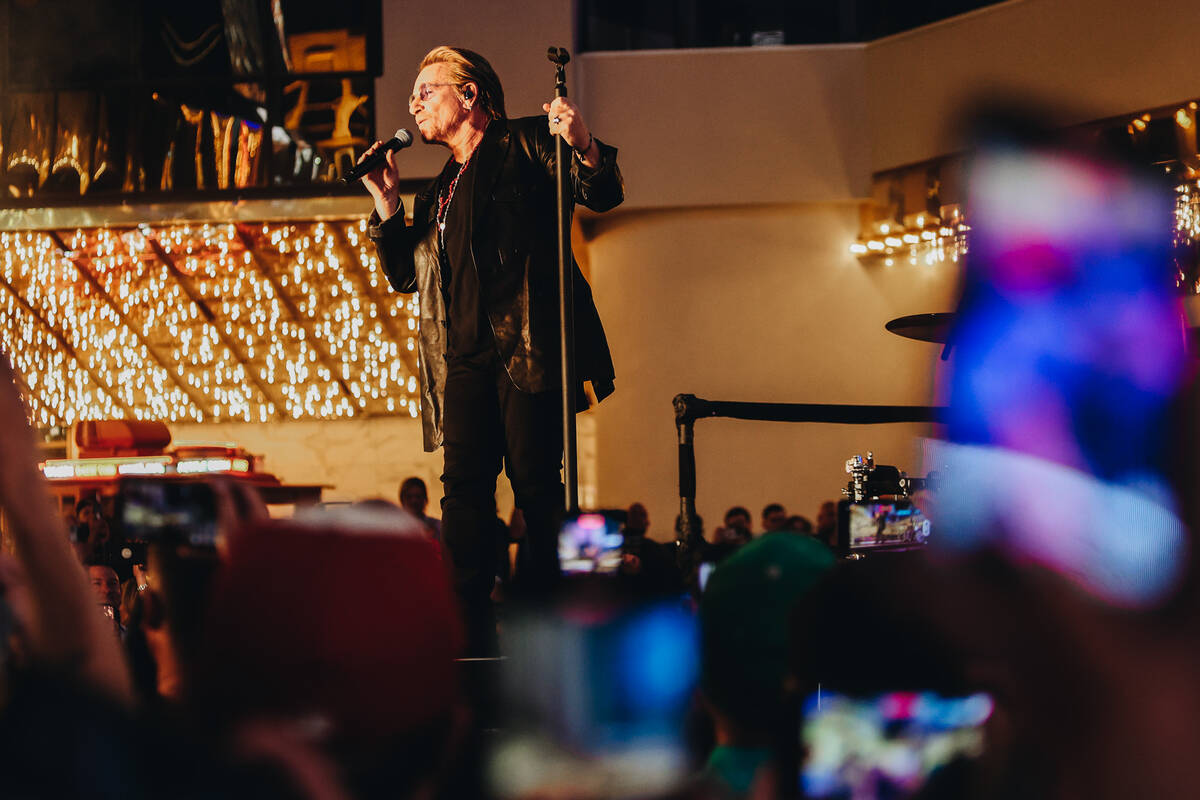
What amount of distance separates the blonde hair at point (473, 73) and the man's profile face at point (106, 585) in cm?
156

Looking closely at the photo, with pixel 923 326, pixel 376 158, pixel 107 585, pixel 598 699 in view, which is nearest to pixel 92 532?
pixel 107 585

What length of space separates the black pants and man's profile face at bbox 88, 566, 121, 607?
1045mm

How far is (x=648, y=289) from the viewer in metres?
8.85

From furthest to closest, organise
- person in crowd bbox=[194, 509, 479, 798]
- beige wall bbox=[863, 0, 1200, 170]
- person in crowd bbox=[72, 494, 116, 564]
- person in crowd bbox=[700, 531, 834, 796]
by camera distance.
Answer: beige wall bbox=[863, 0, 1200, 170] → person in crowd bbox=[72, 494, 116, 564] → person in crowd bbox=[700, 531, 834, 796] → person in crowd bbox=[194, 509, 479, 798]

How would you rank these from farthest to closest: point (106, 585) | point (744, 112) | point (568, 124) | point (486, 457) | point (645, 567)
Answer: point (744, 112) → point (106, 585) → point (486, 457) → point (568, 124) → point (645, 567)

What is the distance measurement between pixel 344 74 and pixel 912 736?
782cm

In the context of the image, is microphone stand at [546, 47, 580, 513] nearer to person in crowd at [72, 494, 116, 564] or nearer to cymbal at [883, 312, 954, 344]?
cymbal at [883, 312, 954, 344]

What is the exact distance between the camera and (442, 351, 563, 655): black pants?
2.70 metres

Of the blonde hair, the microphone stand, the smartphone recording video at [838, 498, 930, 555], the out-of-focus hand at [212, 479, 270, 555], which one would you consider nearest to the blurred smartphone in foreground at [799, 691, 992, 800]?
the smartphone recording video at [838, 498, 930, 555]

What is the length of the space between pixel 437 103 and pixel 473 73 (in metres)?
0.11

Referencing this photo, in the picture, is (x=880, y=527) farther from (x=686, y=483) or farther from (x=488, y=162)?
(x=488, y=162)

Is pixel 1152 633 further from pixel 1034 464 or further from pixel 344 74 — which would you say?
A: pixel 344 74

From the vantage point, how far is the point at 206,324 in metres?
10.0

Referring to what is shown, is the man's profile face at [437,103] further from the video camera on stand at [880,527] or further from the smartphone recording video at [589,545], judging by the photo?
the smartphone recording video at [589,545]
